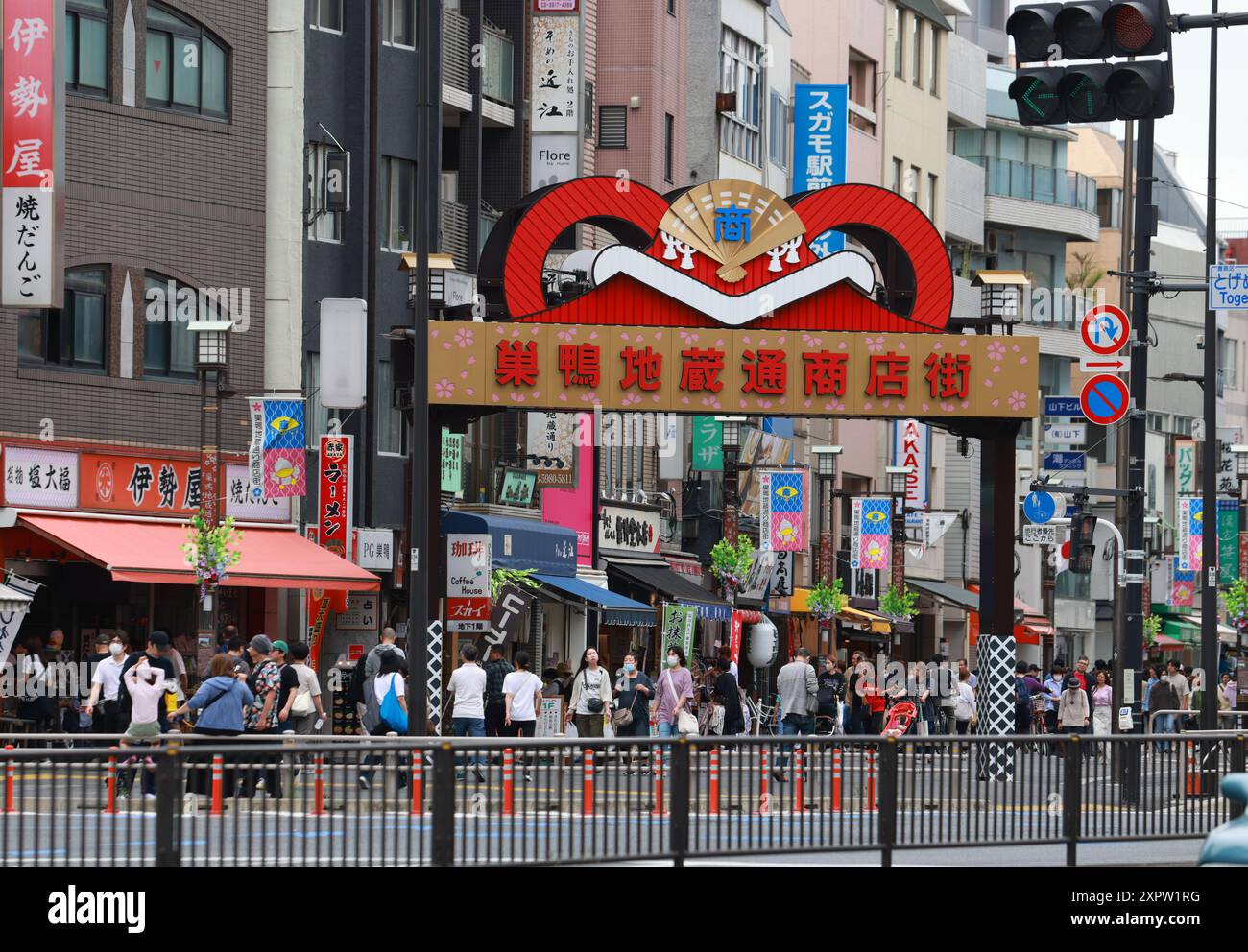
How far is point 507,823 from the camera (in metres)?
16.7

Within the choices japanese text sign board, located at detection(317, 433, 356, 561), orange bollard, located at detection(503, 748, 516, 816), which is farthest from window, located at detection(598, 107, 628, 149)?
orange bollard, located at detection(503, 748, 516, 816)

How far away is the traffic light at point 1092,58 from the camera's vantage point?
1589cm

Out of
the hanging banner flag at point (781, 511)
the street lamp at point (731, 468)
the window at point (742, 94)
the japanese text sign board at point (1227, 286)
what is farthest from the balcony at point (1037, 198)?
the japanese text sign board at point (1227, 286)

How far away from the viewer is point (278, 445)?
124ft

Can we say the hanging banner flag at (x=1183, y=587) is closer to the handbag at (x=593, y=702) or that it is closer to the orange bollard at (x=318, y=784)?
the handbag at (x=593, y=702)

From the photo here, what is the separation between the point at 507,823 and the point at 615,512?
3401 centimetres

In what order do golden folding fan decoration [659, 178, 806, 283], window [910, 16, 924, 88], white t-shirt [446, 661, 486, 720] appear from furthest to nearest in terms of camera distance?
window [910, 16, 924, 88]
golden folding fan decoration [659, 178, 806, 283]
white t-shirt [446, 661, 486, 720]

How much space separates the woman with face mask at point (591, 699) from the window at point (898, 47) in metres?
42.6

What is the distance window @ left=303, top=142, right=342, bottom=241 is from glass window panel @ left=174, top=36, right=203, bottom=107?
297cm

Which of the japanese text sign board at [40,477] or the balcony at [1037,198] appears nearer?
the japanese text sign board at [40,477]

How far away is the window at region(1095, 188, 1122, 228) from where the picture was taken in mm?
94750

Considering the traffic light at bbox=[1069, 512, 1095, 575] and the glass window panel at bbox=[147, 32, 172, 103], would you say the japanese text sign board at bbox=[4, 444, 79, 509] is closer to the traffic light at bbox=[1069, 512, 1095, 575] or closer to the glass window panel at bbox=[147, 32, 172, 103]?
the glass window panel at bbox=[147, 32, 172, 103]
